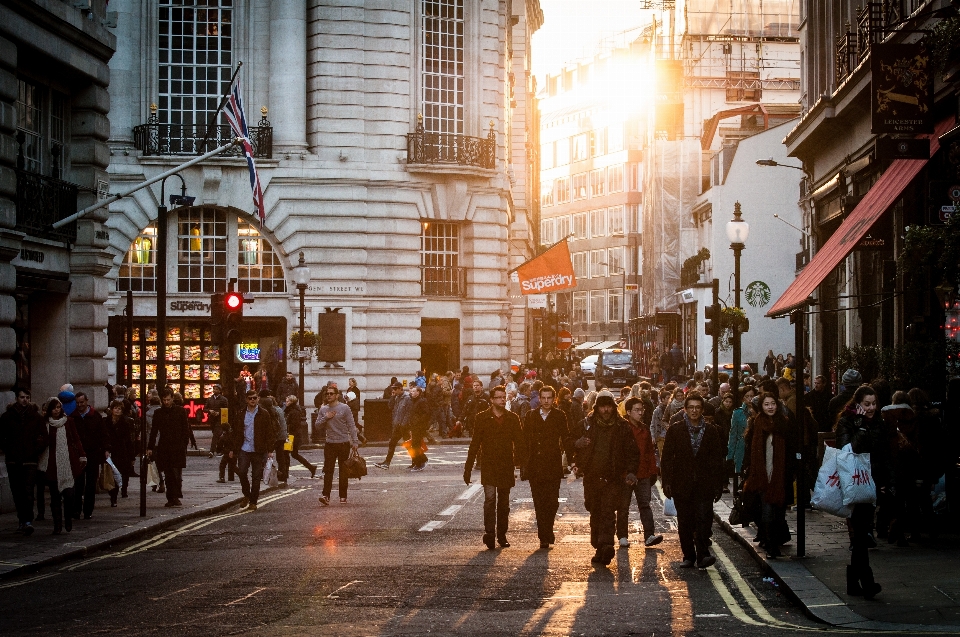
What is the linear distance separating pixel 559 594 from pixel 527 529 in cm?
563

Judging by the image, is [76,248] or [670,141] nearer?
[76,248]

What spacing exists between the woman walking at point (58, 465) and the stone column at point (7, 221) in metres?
1.70

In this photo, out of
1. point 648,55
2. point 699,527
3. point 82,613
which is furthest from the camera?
point 648,55

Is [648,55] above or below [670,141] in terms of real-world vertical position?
above

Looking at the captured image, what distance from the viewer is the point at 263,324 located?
42625 millimetres

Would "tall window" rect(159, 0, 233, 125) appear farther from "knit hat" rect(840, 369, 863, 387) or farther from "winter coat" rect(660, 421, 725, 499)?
"winter coat" rect(660, 421, 725, 499)

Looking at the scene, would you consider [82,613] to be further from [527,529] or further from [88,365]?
[88,365]

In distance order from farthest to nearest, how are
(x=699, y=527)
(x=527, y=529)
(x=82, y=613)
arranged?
(x=527, y=529), (x=699, y=527), (x=82, y=613)

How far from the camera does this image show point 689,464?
1465 centimetres

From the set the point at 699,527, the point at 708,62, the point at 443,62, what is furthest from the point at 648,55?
the point at 699,527

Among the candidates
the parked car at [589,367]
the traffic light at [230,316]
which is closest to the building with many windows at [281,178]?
the traffic light at [230,316]

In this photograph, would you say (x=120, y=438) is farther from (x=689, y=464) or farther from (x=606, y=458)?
(x=689, y=464)

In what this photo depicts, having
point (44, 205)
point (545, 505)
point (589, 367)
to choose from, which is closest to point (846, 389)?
point (545, 505)

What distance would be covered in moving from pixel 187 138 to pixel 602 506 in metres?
29.6
